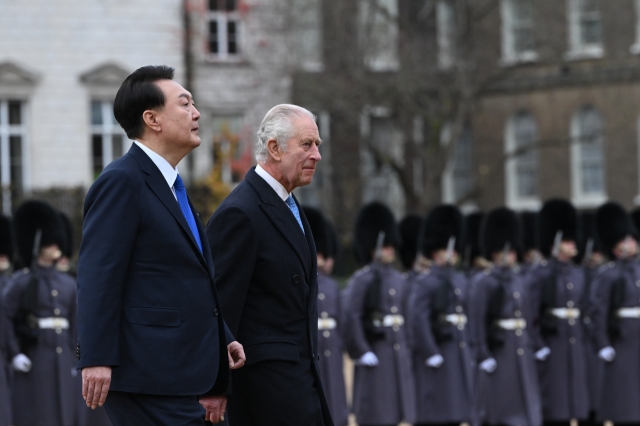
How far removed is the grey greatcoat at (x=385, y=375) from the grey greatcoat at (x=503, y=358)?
70cm

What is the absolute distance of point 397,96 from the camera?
1034 inches

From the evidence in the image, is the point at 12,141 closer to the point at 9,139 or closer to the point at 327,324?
the point at 9,139

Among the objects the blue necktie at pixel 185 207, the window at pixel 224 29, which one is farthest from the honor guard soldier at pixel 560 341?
the window at pixel 224 29

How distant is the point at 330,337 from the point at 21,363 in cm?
265

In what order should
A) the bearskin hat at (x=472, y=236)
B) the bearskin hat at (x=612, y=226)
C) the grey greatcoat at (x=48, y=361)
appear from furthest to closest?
1. the bearskin hat at (x=472, y=236)
2. the bearskin hat at (x=612, y=226)
3. the grey greatcoat at (x=48, y=361)

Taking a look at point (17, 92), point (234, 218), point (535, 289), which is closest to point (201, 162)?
point (17, 92)

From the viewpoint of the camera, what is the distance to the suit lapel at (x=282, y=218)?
5625mm

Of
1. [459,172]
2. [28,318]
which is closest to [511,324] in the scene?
[28,318]

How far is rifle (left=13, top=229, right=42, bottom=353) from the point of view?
10.6m

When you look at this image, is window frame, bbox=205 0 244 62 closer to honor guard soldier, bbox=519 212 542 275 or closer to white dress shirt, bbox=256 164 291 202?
honor guard soldier, bbox=519 212 542 275

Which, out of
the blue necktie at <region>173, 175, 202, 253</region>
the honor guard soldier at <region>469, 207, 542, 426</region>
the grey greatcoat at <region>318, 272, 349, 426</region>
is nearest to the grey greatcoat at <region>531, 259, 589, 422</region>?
the honor guard soldier at <region>469, 207, 542, 426</region>

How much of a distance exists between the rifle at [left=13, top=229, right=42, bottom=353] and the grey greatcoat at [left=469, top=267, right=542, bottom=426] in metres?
3.83

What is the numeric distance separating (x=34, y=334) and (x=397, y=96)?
16354mm

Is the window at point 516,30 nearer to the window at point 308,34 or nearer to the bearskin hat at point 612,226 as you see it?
the window at point 308,34
